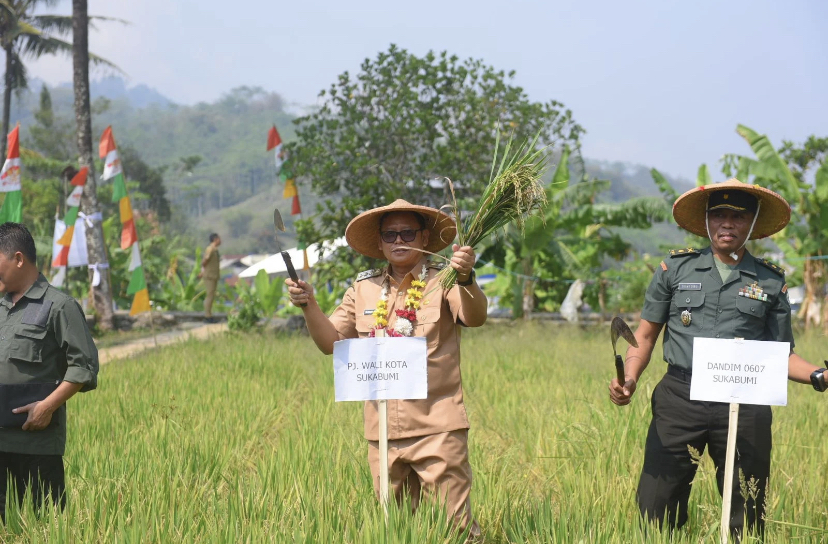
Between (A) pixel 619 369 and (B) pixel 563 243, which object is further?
(B) pixel 563 243

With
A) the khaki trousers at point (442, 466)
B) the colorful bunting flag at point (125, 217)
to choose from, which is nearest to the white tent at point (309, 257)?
the colorful bunting flag at point (125, 217)

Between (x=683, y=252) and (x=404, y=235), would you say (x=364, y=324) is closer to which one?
(x=404, y=235)

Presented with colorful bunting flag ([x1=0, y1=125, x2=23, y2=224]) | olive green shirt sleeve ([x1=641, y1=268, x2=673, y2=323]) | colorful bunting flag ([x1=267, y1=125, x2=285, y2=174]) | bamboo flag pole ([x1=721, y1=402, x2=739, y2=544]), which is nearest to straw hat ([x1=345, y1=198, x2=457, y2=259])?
olive green shirt sleeve ([x1=641, y1=268, x2=673, y2=323])

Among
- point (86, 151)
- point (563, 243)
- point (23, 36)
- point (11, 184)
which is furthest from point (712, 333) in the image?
point (23, 36)

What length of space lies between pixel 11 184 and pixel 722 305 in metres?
8.58

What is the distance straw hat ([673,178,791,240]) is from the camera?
334 cm

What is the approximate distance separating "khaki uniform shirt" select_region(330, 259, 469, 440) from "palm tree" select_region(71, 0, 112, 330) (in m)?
12.2

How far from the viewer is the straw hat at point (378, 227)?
3348 mm

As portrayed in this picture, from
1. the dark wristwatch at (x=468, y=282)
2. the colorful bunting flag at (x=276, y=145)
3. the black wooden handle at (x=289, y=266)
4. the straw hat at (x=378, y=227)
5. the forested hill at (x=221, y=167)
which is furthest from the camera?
the forested hill at (x=221, y=167)

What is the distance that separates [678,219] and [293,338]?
873cm

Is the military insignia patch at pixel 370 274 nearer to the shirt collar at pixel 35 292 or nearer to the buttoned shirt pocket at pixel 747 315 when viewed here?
the shirt collar at pixel 35 292

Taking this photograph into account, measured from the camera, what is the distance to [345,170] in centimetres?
1336

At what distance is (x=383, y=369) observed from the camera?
121 inches

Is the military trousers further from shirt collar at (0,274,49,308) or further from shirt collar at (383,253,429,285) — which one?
shirt collar at (0,274,49,308)
